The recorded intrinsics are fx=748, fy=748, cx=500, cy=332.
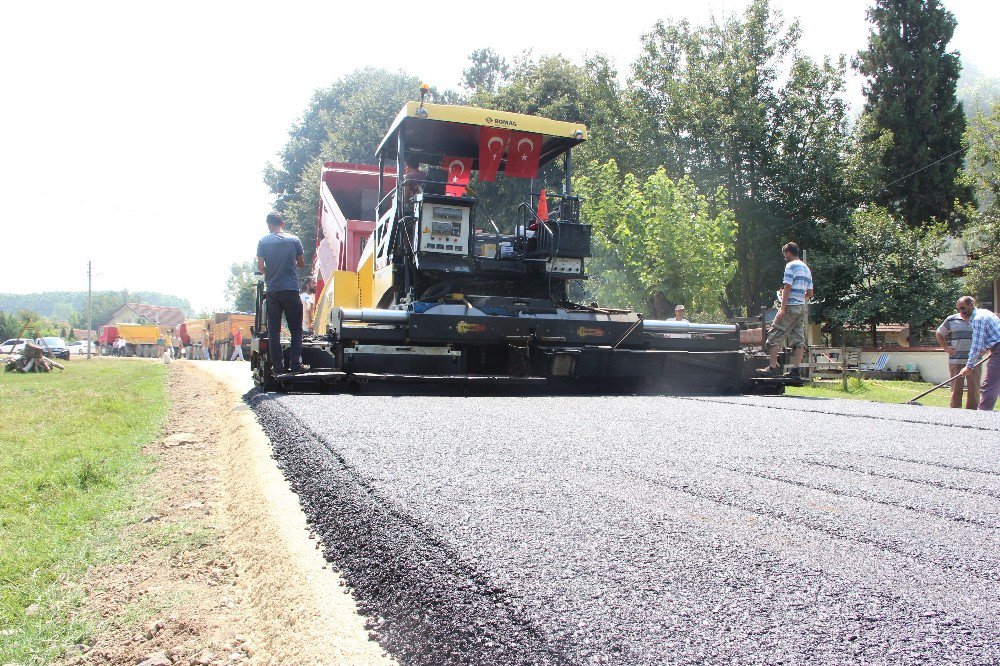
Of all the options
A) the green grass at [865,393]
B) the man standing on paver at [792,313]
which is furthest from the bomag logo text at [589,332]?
the green grass at [865,393]

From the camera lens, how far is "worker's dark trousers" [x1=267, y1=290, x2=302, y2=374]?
6.00m

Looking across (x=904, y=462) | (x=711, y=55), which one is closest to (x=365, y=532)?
(x=904, y=462)

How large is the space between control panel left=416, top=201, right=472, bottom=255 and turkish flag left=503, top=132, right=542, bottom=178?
1.17m

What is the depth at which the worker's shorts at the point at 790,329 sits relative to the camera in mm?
7391

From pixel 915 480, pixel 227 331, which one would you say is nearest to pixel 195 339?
pixel 227 331

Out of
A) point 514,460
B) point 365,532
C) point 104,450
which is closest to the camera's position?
point 365,532

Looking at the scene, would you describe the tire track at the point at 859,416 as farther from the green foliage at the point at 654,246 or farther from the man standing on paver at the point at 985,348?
the green foliage at the point at 654,246

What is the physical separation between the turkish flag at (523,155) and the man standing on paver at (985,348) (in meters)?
4.77

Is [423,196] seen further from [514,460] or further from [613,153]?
[613,153]

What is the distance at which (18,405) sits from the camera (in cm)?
904

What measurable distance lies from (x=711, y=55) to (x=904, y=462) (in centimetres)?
2956

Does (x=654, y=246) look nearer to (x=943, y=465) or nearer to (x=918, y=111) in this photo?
(x=943, y=465)

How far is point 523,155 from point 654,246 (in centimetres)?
1133

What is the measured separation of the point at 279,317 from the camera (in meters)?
6.25
